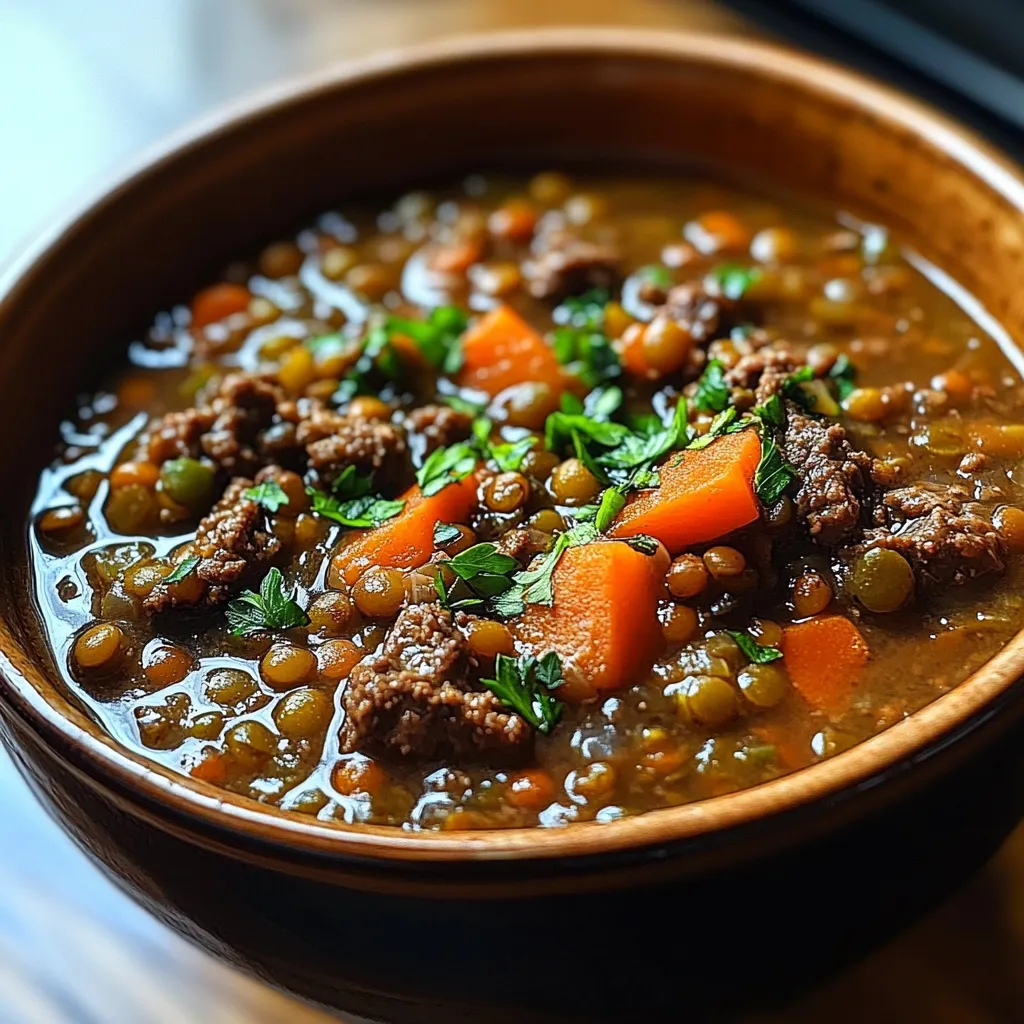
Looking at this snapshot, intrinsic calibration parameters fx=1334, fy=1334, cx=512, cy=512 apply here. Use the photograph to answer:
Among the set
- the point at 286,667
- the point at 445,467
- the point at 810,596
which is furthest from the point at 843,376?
the point at 286,667

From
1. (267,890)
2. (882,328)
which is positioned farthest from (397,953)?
(882,328)

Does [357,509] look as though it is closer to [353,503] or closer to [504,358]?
[353,503]

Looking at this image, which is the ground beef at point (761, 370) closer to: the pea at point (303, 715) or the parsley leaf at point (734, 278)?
the parsley leaf at point (734, 278)

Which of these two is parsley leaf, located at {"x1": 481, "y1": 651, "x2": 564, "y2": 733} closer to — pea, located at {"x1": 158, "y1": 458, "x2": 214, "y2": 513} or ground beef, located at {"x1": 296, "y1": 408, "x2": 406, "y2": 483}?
ground beef, located at {"x1": 296, "y1": 408, "x2": 406, "y2": 483}

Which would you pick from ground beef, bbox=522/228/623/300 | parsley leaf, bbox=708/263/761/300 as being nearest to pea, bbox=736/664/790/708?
parsley leaf, bbox=708/263/761/300

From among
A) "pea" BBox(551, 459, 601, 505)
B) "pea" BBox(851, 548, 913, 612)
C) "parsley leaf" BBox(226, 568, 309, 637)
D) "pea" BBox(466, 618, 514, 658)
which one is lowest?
"parsley leaf" BBox(226, 568, 309, 637)

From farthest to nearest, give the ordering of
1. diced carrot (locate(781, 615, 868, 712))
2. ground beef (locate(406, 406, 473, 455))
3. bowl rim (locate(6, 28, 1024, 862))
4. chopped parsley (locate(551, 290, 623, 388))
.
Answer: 1. chopped parsley (locate(551, 290, 623, 388))
2. ground beef (locate(406, 406, 473, 455))
3. diced carrot (locate(781, 615, 868, 712))
4. bowl rim (locate(6, 28, 1024, 862))

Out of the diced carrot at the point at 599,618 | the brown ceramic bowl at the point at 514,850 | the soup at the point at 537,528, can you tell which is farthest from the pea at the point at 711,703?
the brown ceramic bowl at the point at 514,850
